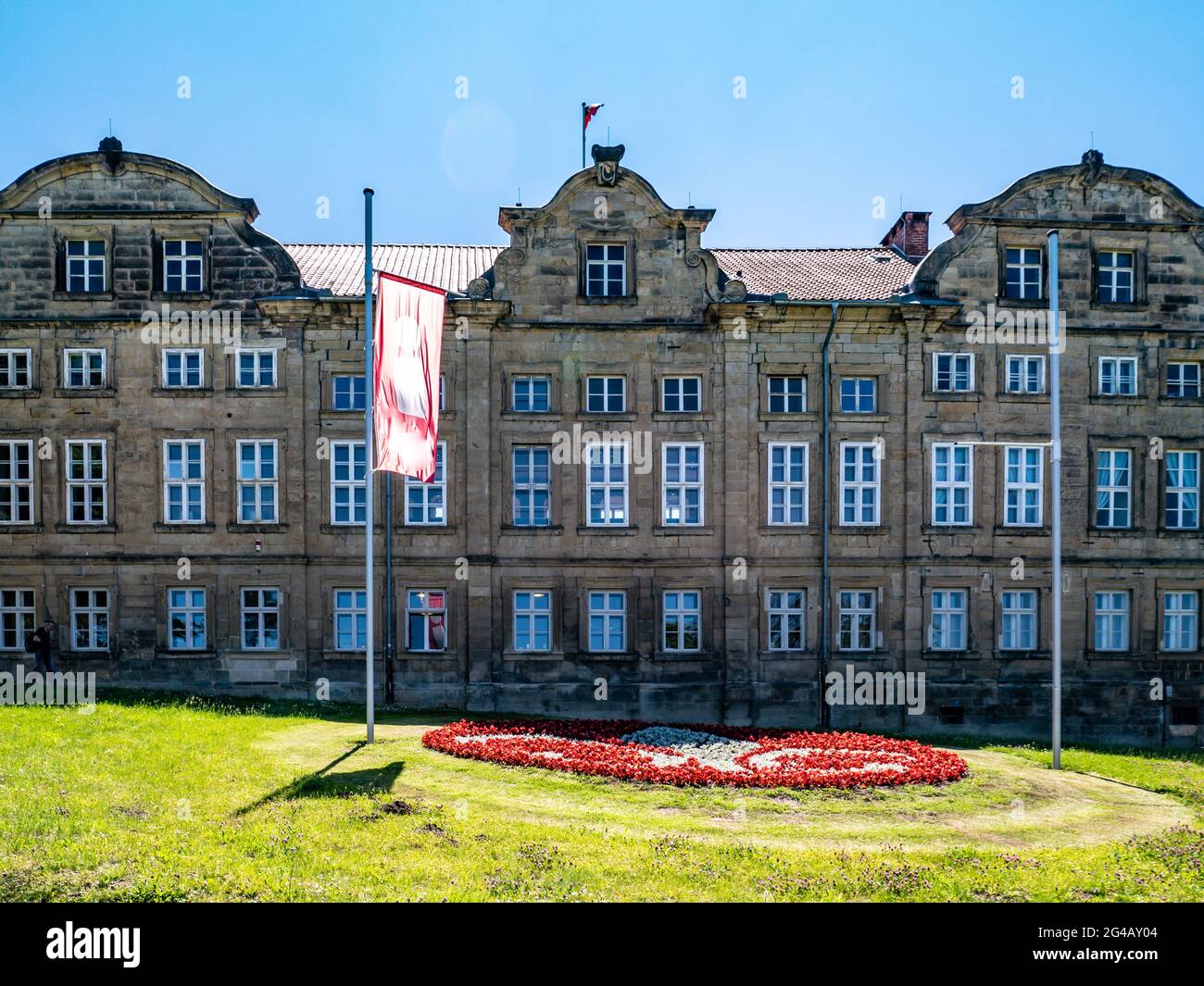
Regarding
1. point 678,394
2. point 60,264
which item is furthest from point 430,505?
point 60,264

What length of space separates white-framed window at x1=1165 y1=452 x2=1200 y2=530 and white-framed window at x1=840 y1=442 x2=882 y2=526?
9163mm

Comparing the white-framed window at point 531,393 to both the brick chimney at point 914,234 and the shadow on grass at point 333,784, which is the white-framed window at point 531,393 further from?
the brick chimney at point 914,234

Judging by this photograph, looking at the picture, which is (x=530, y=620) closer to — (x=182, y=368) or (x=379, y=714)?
Answer: (x=379, y=714)

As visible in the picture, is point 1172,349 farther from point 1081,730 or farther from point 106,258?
point 106,258

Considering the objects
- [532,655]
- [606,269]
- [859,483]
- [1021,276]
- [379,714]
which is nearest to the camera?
[379,714]

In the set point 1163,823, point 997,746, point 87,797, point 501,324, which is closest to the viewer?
point 87,797

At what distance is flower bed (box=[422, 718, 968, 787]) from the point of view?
15828mm

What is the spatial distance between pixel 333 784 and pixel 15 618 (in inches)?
653

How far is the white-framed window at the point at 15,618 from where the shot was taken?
2500cm

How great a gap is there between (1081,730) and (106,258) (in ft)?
104

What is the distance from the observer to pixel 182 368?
2519 centimetres

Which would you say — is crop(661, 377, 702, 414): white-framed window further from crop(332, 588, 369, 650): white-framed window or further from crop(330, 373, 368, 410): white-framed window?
crop(332, 588, 369, 650): white-framed window

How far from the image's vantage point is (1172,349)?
2634cm

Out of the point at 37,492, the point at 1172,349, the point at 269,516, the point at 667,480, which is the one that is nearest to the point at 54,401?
the point at 37,492
